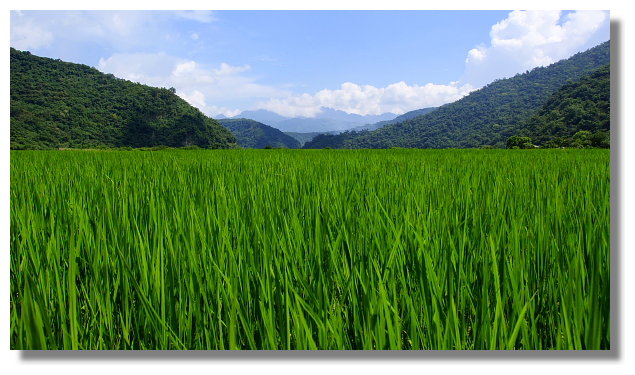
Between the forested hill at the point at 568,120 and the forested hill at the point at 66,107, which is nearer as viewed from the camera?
the forested hill at the point at 66,107

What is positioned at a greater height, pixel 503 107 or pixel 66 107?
pixel 503 107

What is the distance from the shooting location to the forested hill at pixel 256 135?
70725mm

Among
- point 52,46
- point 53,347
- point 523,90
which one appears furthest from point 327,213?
point 523,90

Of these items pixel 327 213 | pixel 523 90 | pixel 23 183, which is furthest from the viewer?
pixel 523 90

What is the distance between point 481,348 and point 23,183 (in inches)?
105

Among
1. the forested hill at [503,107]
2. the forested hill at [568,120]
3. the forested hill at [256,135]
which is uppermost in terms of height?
the forested hill at [256,135]

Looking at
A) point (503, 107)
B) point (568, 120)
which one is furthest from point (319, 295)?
point (503, 107)

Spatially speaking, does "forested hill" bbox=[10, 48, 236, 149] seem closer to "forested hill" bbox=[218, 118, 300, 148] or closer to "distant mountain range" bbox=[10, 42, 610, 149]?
"distant mountain range" bbox=[10, 42, 610, 149]

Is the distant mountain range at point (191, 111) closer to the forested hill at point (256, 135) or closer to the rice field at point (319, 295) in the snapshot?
the rice field at point (319, 295)

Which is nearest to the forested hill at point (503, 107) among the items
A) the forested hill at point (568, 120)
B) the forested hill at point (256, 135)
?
the forested hill at point (568, 120)

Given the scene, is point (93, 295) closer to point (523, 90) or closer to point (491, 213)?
point (491, 213)

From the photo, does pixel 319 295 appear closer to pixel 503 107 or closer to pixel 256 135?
pixel 503 107

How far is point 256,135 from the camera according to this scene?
7381 cm
